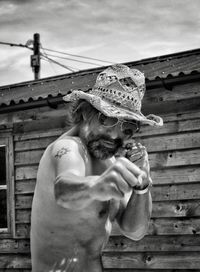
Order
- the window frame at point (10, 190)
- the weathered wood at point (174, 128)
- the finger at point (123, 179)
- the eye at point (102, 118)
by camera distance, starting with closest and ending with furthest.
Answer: the finger at point (123, 179)
the eye at point (102, 118)
the weathered wood at point (174, 128)
the window frame at point (10, 190)

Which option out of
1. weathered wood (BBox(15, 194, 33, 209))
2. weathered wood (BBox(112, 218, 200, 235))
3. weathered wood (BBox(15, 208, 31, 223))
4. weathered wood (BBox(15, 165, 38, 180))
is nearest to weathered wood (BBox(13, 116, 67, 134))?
weathered wood (BBox(15, 165, 38, 180))

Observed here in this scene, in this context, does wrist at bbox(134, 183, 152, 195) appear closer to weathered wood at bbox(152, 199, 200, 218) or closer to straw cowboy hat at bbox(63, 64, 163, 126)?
straw cowboy hat at bbox(63, 64, 163, 126)

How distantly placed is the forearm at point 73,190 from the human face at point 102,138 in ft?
0.89

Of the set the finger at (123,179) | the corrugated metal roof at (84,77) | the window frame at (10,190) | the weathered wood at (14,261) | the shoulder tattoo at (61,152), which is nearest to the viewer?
the finger at (123,179)

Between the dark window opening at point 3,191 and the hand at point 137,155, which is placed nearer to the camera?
the hand at point 137,155

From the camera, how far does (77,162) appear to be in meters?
2.02

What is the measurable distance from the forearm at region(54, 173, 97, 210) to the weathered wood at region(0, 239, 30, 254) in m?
6.42

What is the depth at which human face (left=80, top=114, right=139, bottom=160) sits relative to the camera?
83.3 inches

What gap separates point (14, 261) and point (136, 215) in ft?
21.0

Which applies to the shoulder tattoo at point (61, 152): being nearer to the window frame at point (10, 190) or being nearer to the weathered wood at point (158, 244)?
the weathered wood at point (158, 244)

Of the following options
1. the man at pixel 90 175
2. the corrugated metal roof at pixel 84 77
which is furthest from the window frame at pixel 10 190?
the man at pixel 90 175

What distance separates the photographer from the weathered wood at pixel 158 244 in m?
6.69

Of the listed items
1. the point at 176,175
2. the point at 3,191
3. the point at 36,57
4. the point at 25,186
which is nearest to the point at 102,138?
the point at 176,175

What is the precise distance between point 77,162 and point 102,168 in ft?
0.87
